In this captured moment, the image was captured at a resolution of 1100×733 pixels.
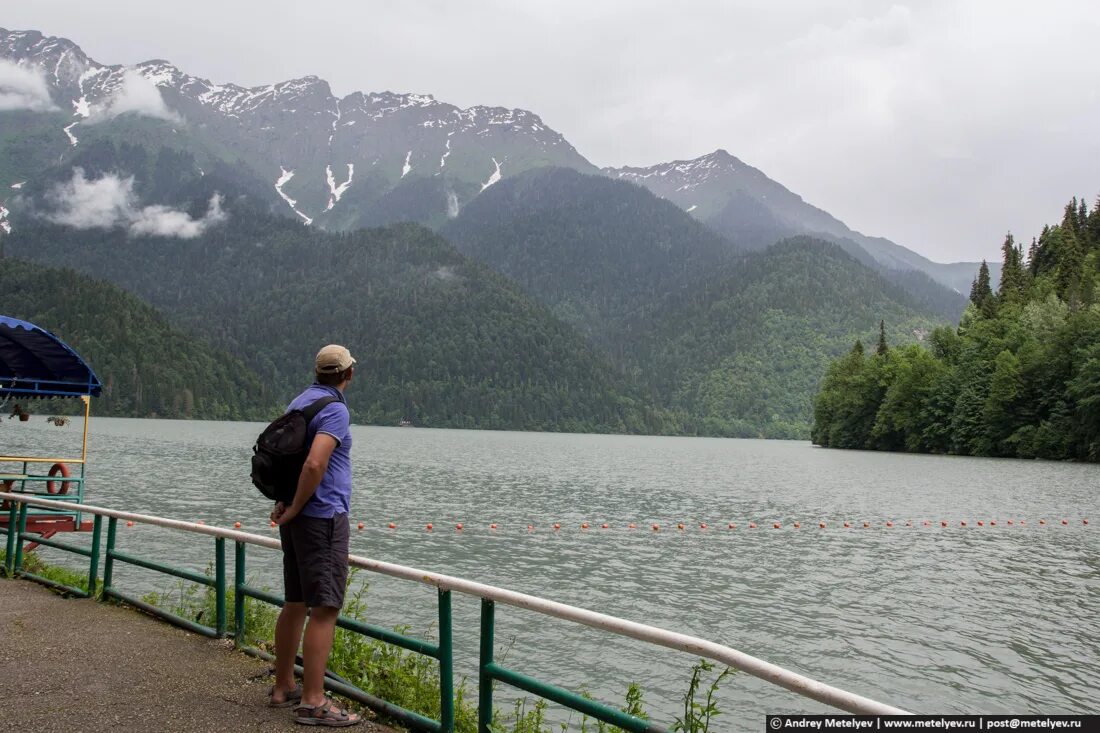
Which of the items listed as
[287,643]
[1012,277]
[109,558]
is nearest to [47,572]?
[109,558]

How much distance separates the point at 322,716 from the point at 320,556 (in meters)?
1.19

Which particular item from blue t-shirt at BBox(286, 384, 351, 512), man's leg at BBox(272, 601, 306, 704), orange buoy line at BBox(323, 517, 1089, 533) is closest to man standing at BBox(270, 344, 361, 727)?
blue t-shirt at BBox(286, 384, 351, 512)

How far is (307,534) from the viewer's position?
6.44 m

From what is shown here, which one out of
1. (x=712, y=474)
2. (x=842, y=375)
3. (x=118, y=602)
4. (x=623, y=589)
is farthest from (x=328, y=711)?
(x=842, y=375)

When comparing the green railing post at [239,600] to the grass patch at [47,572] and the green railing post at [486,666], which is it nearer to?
the green railing post at [486,666]

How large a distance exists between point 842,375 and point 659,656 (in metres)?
126

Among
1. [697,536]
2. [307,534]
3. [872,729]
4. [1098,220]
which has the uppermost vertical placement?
[1098,220]

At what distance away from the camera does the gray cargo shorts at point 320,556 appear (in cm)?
639

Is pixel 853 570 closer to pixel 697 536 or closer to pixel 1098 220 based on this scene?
pixel 697 536

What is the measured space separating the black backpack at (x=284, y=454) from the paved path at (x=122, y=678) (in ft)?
5.77

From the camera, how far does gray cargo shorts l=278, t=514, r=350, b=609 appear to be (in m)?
6.39

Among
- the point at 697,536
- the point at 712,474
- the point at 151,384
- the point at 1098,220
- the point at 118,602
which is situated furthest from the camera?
the point at 151,384

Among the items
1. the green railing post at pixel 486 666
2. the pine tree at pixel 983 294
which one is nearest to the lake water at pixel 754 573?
the green railing post at pixel 486 666

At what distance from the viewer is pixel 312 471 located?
6172 mm
